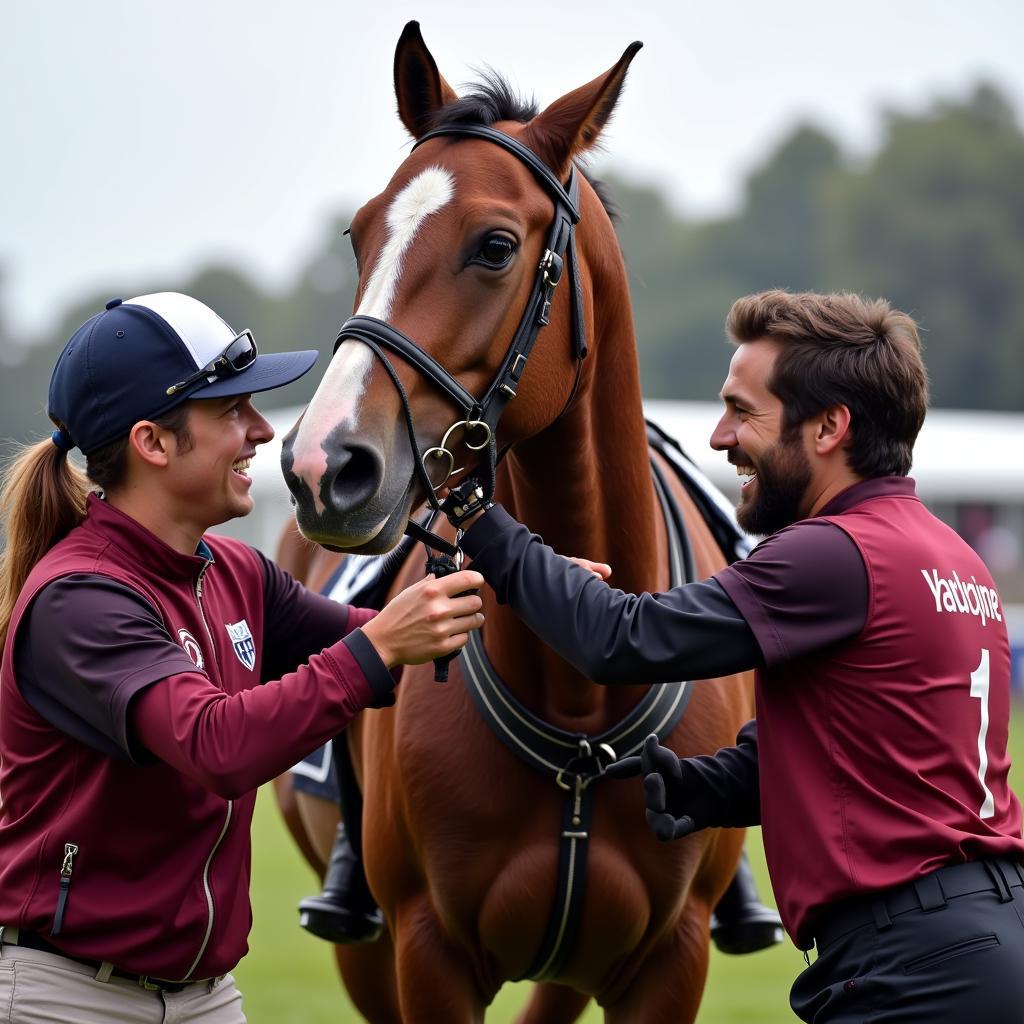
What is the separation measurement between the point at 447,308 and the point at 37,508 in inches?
37.3

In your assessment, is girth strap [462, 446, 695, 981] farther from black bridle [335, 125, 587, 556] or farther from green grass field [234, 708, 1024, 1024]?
green grass field [234, 708, 1024, 1024]

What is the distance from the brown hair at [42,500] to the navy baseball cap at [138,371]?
0.06 m

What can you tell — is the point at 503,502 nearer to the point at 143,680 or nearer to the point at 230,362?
the point at 230,362

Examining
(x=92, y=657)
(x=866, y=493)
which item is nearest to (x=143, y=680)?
(x=92, y=657)

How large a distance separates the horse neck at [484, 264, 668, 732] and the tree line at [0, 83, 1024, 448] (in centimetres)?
3870

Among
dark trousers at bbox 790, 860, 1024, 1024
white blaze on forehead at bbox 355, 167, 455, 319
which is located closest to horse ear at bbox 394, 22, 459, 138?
white blaze on forehead at bbox 355, 167, 455, 319

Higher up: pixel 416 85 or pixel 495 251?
pixel 416 85

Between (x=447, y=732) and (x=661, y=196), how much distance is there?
89.8 metres

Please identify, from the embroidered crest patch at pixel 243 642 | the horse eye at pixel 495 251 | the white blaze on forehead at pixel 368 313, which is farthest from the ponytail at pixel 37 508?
the horse eye at pixel 495 251

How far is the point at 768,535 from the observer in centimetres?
303

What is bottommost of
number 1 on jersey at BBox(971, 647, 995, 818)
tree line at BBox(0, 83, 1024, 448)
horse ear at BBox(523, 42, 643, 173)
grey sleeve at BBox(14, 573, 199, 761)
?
tree line at BBox(0, 83, 1024, 448)

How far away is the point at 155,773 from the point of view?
2850 mm

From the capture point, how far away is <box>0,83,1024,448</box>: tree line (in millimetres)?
50469

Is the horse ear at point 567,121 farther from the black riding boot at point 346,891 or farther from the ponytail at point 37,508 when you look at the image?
the black riding boot at point 346,891
